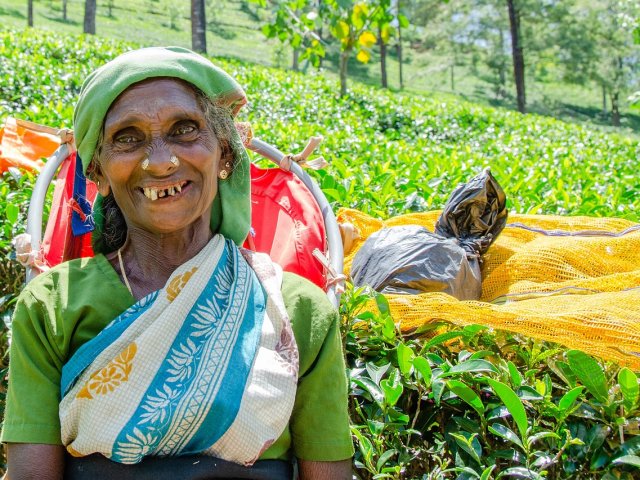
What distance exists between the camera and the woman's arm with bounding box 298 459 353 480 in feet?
5.90

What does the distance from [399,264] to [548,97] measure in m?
38.9

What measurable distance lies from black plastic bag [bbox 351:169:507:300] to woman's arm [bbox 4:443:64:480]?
1.56 meters

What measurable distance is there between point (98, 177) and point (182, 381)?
2.07ft

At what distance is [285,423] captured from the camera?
1743mm

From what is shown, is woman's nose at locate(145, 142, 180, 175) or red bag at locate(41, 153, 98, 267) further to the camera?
red bag at locate(41, 153, 98, 267)

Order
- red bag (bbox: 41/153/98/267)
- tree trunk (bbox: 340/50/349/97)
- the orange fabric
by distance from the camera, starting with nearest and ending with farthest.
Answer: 1. red bag (bbox: 41/153/98/267)
2. the orange fabric
3. tree trunk (bbox: 340/50/349/97)

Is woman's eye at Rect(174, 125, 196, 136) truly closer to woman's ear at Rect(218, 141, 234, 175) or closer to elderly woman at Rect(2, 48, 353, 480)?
elderly woman at Rect(2, 48, 353, 480)

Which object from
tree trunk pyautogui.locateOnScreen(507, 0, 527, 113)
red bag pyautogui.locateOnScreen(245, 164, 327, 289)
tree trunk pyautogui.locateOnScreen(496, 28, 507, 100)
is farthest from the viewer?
tree trunk pyautogui.locateOnScreen(496, 28, 507, 100)

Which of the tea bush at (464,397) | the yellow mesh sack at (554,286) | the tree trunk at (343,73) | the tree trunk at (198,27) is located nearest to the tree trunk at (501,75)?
the tree trunk at (198,27)

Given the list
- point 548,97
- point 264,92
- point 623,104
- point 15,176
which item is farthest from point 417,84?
point 15,176

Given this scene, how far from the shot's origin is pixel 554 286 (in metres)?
2.98

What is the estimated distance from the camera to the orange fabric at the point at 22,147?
3736 mm

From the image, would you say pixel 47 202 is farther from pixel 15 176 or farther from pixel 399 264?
pixel 399 264

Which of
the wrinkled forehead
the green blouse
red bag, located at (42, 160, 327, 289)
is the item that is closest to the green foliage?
the green blouse
